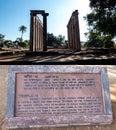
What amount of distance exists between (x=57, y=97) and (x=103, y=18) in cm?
1570

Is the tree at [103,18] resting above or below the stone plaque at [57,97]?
above

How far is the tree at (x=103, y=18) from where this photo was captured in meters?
16.9

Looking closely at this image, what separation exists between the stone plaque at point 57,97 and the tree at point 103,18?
14149 millimetres

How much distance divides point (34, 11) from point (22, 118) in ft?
28.6

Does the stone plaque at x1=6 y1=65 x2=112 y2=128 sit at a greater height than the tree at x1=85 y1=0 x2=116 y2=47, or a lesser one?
lesser

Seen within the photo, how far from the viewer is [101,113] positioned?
10.1ft

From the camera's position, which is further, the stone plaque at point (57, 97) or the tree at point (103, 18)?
the tree at point (103, 18)

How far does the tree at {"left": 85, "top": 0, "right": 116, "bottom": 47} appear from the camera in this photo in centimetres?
1692

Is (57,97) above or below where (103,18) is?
below

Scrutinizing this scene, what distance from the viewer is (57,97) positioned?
312 centimetres

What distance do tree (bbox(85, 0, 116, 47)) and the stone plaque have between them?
46.4 feet

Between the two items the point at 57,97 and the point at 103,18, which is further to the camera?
the point at 103,18

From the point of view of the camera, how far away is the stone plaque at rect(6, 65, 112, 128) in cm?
297

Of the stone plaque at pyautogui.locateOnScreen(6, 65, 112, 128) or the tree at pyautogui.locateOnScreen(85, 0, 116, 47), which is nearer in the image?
the stone plaque at pyautogui.locateOnScreen(6, 65, 112, 128)
